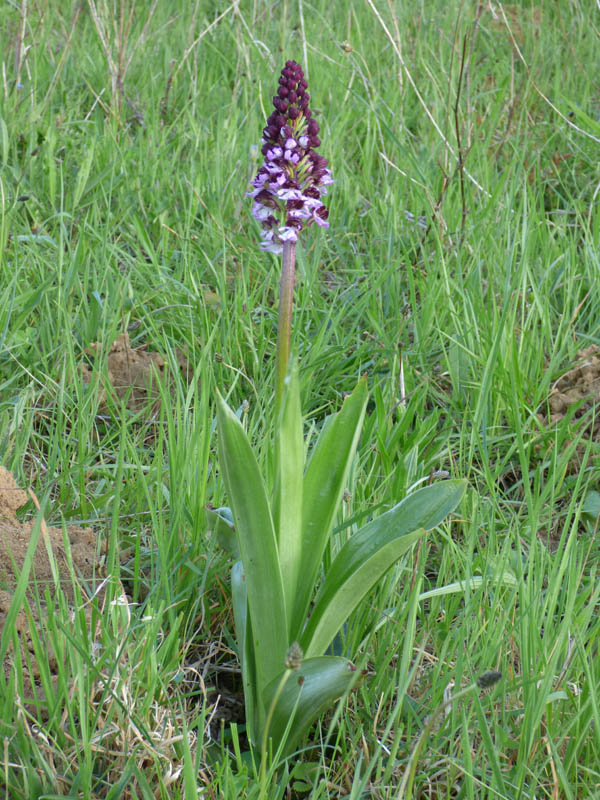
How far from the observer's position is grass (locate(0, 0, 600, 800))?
133 cm

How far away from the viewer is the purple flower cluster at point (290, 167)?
55.2 inches

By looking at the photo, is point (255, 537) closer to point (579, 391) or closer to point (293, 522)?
point (293, 522)

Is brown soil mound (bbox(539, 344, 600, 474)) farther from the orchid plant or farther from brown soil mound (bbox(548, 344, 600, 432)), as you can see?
the orchid plant

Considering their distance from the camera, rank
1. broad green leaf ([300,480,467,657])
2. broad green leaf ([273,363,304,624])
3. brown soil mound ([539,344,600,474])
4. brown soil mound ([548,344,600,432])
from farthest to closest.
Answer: brown soil mound ([548,344,600,432]), brown soil mound ([539,344,600,474]), broad green leaf ([300,480,467,657]), broad green leaf ([273,363,304,624])

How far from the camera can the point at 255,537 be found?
129 centimetres

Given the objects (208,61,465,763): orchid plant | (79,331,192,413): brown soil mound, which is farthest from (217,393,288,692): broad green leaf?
(79,331,192,413): brown soil mound

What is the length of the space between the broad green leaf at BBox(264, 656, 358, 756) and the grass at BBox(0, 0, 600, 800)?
0.16 feet

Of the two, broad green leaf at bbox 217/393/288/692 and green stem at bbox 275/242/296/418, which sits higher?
green stem at bbox 275/242/296/418

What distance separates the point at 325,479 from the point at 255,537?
0.55ft

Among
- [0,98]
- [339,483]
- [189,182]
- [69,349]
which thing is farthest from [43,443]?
[0,98]

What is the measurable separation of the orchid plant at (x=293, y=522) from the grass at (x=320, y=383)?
0.29 ft

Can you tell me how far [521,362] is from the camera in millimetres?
2436

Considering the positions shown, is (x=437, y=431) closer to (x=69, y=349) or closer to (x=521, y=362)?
(x=521, y=362)

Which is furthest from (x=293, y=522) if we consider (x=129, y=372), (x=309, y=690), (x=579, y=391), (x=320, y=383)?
(x=579, y=391)
